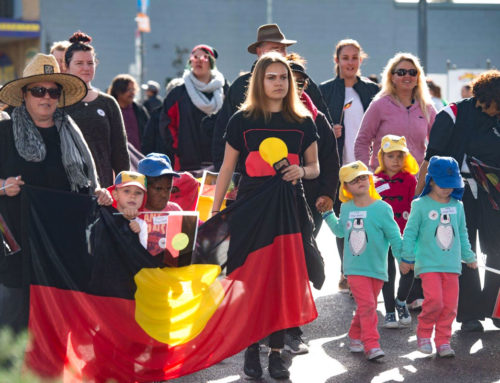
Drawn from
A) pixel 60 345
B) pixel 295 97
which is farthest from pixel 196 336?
pixel 295 97

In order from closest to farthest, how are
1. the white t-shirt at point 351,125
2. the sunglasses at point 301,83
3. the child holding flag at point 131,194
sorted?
the child holding flag at point 131,194 → the sunglasses at point 301,83 → the white t-shirt at point 351,125

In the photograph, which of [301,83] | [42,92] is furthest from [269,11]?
[42,92]

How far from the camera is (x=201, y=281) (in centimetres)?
559

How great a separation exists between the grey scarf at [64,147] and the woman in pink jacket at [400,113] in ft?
10.3

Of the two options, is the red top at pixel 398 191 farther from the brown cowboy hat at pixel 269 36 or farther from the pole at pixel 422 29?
the pole at pixel 422 29

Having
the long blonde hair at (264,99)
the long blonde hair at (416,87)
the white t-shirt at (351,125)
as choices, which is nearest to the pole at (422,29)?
the white t-shirt at (351,125)

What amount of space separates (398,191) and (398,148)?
0.38m

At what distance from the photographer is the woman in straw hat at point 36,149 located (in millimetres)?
5352

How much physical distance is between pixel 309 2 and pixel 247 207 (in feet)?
119

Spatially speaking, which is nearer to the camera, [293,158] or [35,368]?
[35,368]

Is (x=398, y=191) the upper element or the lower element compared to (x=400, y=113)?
lower

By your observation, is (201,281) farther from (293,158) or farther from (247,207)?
(293,158)

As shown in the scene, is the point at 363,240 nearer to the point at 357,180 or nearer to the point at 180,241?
the point at 357,180

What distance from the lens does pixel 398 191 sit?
7.52 metres
